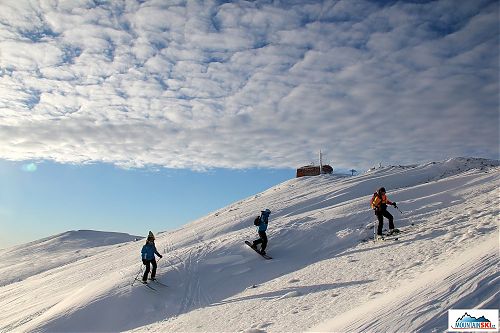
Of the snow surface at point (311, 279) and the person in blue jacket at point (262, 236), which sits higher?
the person in blue jacket at point (262, 236)

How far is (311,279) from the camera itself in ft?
36.0

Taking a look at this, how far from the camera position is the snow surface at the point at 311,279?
6.79m

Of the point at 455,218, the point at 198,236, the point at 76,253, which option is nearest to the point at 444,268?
the point at 455,218

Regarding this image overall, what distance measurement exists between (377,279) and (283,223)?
867 centimetres

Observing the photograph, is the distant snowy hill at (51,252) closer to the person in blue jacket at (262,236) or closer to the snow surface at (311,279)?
the snow surface at (311,279)

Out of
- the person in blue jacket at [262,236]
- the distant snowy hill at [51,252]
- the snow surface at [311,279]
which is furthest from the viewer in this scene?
the distant snowy hill at [51,252]

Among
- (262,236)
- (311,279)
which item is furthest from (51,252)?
(311,279)

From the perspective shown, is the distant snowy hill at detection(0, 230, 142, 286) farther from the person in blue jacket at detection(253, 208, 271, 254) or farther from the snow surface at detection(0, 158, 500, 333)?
the person in blue jacket at detection(253, 208, 271, 254)

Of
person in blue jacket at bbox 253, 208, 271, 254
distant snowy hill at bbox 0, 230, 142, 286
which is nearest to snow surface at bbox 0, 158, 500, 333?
person in blue jacket at bbox 253, 208, 271, 254

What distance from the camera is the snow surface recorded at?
6.79 metres

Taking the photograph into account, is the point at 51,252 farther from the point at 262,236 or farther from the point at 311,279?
the point at 311,279

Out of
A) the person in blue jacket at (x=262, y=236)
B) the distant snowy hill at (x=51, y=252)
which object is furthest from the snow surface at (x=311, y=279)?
the distant snowy hill at (x=51, y=252)

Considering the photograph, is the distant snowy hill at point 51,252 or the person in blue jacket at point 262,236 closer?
the person in blue jacket at point 262,236

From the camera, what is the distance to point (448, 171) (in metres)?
25.1
